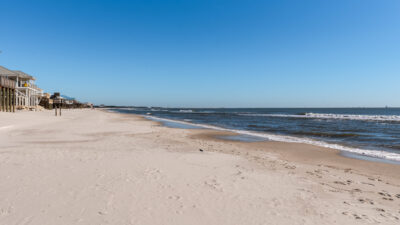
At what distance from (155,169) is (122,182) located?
50.5 inches

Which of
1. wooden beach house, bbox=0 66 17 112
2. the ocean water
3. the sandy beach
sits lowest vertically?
the ocean water

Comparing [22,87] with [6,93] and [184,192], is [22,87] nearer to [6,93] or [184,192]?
[6,93]

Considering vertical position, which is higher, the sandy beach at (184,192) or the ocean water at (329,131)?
the sandy beach at (184,192)

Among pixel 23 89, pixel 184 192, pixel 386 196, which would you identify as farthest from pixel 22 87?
pixel 386 196

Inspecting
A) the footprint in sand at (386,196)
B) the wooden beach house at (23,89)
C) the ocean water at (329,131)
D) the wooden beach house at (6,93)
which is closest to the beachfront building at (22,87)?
the wooden beach house at (23,89)

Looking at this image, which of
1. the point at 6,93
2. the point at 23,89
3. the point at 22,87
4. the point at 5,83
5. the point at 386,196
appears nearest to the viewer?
the point at 386,196

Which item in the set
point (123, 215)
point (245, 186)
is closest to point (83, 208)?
point (123, 215)

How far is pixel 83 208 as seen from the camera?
3.70m

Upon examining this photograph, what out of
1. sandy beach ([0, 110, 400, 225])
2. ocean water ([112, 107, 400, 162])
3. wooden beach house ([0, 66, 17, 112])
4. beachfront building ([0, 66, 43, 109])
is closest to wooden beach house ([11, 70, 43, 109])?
beachfront building ([0, 66, 43, 109])

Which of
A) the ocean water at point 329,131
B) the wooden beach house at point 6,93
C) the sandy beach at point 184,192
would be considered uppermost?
the wooden beach house at point 6,93

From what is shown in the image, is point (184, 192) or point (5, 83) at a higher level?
point (5, 83)

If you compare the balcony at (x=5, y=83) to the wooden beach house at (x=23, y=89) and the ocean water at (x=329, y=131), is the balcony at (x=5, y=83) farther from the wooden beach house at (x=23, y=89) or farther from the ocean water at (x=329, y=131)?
the ocean water at (x=329, y=131)

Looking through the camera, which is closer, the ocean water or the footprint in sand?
the footprint in sand

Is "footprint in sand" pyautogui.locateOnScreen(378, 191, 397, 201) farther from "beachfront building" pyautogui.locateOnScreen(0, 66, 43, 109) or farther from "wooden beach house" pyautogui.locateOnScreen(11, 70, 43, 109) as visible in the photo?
"wooden beach house" pyautogui.locateOnScreen(11, 70, 43, 109)
